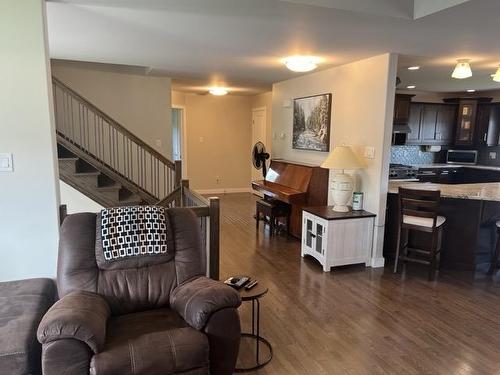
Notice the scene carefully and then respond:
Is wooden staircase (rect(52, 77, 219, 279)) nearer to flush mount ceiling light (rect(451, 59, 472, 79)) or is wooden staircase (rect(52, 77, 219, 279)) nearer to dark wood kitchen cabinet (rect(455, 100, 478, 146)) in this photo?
flush mount ceiling light (rect(451, 59, 472, 79))

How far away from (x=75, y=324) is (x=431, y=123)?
7.22 m

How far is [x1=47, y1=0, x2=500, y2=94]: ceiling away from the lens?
247cm

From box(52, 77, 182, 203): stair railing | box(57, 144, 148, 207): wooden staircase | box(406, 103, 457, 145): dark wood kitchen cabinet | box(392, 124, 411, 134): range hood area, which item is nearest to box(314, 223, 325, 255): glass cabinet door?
box(52, 77, 182, 203): stair railing

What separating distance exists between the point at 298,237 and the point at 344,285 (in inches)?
60.5

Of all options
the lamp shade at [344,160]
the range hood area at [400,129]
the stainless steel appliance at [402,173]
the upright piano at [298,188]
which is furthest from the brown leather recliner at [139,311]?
the range hood area at [400,129]

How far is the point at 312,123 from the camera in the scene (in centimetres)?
521

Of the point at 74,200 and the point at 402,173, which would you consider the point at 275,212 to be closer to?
the point at 402,173

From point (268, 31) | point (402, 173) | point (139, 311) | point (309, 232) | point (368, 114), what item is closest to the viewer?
point (139, 311)

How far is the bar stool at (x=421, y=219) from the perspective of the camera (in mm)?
3623

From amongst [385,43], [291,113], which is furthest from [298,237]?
[385,43]

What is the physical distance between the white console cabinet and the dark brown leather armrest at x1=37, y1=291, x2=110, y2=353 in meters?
2.62

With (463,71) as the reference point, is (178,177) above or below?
below

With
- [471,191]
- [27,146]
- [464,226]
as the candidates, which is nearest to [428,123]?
[471,191]

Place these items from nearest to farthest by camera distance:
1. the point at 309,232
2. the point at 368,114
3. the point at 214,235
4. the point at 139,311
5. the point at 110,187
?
the point at 139,311 < the point at 214,235 < the point at 368,114 < the point at 309,232 < the point at 110,187
